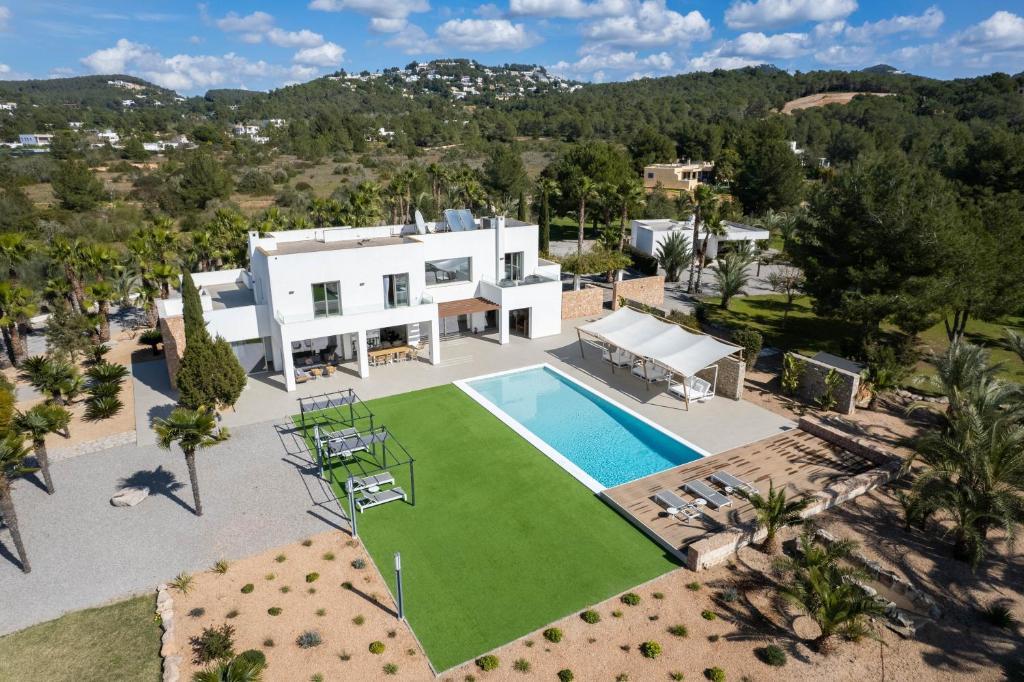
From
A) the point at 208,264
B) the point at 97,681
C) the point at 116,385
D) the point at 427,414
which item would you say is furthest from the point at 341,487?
the point at 208,264

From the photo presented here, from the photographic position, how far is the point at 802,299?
3881cm

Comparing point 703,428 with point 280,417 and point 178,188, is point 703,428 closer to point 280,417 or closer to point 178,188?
point 280,417

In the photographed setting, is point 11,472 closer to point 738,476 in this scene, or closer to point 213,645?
point 213,645

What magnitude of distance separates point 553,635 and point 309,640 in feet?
16.6

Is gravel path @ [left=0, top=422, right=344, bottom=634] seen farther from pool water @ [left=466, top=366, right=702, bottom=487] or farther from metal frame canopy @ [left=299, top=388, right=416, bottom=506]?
pool water @ [left=466, top=366, right=702, bottom=487]

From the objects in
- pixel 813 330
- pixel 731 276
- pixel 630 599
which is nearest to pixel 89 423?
pixel 630 599

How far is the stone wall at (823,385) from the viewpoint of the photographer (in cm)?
2264

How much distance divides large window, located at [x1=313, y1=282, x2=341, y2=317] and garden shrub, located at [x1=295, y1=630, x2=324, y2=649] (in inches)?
615

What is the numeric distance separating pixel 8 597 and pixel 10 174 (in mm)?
88793

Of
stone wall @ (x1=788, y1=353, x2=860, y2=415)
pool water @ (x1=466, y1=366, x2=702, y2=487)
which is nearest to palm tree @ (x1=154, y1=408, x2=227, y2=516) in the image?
pool water @ (x1=466, y1=366, x2=702, y2=487)

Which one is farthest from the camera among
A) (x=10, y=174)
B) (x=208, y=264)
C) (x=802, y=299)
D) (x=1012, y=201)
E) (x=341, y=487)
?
(x=10, y=174)

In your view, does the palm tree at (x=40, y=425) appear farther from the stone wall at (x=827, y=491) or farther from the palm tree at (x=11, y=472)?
the stone wall at (x=827, y=491)

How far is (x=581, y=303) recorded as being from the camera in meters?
33.8

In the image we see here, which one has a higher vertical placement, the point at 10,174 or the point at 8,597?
the point at 10,174
